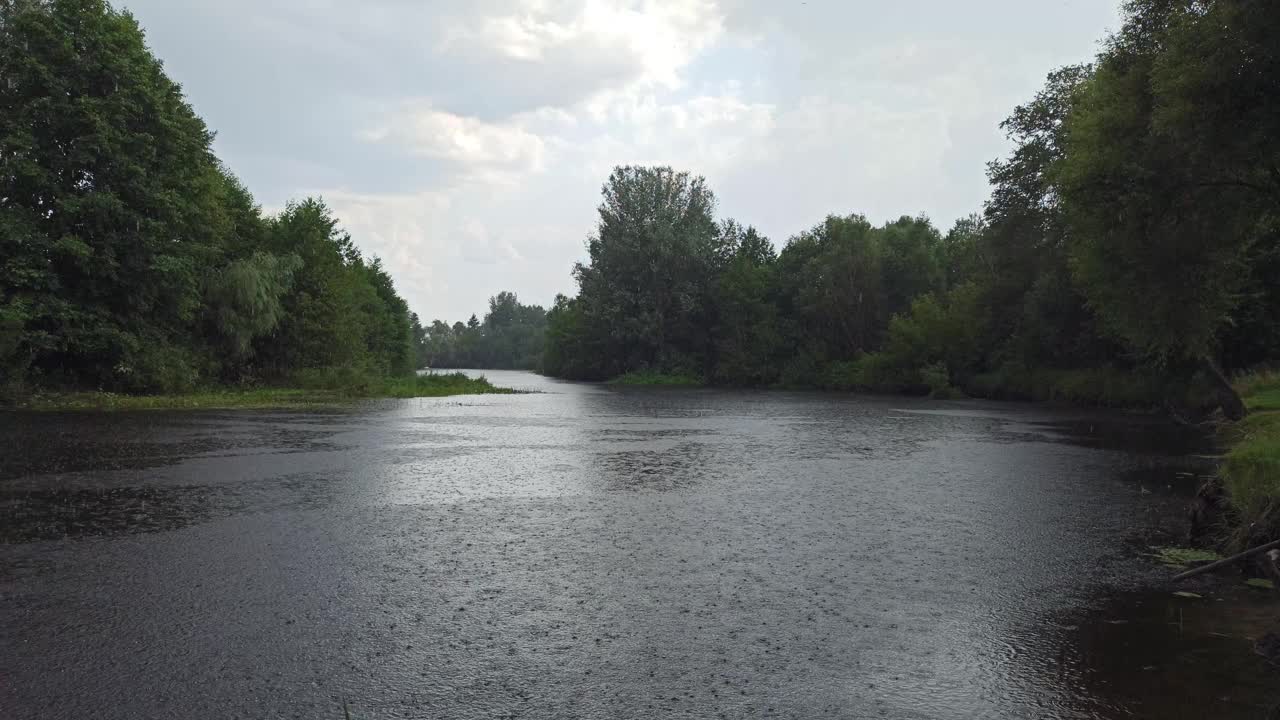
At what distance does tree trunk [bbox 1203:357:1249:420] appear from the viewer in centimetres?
2398

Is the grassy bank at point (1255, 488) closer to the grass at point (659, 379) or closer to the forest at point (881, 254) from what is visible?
the forest at point (881, 254)

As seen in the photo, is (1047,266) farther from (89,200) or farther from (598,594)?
(89,200)

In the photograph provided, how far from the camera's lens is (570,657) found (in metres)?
5.29

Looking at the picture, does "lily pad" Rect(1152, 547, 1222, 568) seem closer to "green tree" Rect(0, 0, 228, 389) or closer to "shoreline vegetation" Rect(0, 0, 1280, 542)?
"shoreline vegetation" Rect(0, 0, 1280, 542)

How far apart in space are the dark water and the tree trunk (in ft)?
41.4

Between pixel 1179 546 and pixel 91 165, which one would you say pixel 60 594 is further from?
pixel 91 165

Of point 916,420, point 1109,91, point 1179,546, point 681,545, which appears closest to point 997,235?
point 916,420

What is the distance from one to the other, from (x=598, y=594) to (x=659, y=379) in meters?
70.4

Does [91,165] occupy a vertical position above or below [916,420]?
above

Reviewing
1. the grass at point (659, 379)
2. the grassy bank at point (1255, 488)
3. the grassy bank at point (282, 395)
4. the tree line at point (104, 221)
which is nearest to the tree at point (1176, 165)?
the grassy bank at point (1255, 488)

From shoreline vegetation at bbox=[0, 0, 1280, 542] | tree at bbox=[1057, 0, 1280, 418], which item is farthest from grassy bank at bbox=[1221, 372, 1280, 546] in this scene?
tree at bbox=[1057, 0, 1280, 418]

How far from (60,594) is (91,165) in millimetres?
31462

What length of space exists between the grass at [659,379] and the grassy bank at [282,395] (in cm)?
2534

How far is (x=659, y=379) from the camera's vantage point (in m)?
77.1
